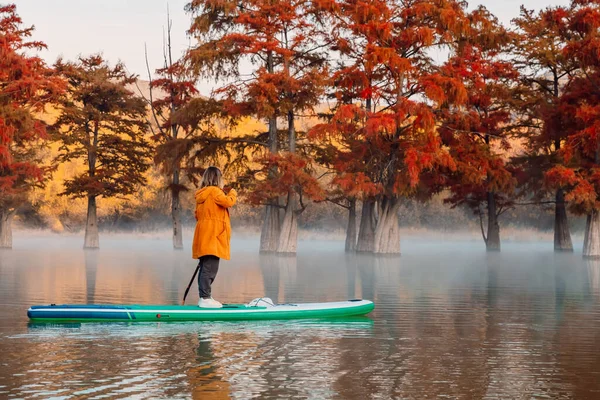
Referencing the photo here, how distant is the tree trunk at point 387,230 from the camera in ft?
145

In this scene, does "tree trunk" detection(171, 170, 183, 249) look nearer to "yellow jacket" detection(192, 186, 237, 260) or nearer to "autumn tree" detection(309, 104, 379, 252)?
"autumn tree" detection(309, 104, 379, 252)

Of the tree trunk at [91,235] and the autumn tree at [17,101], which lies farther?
the tree trunk at [91,235]

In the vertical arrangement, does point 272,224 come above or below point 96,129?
below

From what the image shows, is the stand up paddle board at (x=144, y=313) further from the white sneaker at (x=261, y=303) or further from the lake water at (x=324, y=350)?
the lake water at (x=324, y=350)

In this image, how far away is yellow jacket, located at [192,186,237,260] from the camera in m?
13.9

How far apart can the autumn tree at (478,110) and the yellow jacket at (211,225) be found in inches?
1160

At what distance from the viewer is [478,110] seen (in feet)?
160

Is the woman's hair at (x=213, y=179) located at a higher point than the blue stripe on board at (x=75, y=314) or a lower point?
higher

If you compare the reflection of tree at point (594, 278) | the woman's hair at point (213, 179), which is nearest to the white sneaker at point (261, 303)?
the woman's hair at point (213, 179)

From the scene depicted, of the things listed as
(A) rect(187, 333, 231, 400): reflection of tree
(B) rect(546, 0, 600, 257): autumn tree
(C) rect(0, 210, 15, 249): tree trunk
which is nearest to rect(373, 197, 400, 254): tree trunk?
(B) rect(546, 0, 600, 257): autumn tree

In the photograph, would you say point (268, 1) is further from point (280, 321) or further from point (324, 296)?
point (280, 321)

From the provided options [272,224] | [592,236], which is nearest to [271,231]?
[272,224]

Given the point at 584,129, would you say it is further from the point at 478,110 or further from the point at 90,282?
the point at 90,282

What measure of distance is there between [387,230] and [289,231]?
450 cm
